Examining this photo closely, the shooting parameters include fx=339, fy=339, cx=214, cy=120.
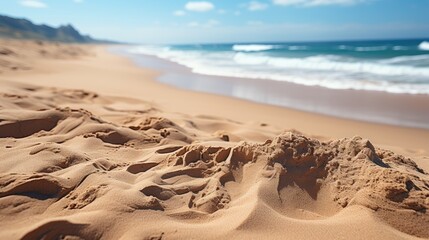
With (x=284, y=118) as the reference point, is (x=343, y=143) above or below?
above

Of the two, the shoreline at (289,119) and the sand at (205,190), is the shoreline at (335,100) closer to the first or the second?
the shoreline at (289,119)

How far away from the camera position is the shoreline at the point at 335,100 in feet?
20.8

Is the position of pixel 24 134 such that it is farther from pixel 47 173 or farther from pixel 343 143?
pixel 343 143

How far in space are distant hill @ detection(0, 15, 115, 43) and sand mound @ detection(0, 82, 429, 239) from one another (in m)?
43.7

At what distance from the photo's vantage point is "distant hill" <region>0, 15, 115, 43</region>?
4619 cm

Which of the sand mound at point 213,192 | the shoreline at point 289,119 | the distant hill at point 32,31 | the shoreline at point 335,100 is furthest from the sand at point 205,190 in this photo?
the distant hill at point 32,31

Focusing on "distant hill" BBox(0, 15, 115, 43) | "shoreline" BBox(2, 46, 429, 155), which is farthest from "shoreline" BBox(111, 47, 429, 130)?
"distant hill" BBox(0, 15, 115, 43)

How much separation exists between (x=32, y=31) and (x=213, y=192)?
72.0m

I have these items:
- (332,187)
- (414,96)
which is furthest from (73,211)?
(414,96)

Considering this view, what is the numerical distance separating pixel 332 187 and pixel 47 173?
190 centimetres

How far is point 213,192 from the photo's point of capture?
7.08 ft

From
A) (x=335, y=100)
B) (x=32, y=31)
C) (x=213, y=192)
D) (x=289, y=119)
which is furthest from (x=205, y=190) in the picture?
(x=32, y=31)

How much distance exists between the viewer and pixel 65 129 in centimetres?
354

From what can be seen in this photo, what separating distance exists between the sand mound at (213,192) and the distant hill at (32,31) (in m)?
43.7
